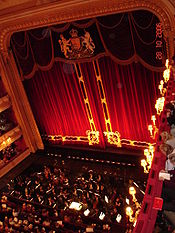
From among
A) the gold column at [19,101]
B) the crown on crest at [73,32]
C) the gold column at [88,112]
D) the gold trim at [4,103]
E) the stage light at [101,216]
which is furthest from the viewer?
the gold trim at [4,103]

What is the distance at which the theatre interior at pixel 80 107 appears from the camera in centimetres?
818

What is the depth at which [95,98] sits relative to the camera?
1059 cm

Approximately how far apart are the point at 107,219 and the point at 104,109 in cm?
412

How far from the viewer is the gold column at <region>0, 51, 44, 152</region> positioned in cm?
1109

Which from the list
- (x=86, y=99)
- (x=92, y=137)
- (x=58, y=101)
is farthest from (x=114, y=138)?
(x=58, y=101)

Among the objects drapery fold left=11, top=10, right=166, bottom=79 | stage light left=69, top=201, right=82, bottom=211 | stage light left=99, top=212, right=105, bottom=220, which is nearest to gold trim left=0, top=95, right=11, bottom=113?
drapery fold left=11, top=10, right=166, bottom=79

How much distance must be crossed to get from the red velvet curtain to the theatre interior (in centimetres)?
4

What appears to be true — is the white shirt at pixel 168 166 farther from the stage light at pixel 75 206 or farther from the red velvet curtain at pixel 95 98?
the stage light at pixel 75 206

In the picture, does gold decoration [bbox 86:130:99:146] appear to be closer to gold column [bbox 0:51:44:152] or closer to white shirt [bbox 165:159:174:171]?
gold column [bbox 0:51:44:152]

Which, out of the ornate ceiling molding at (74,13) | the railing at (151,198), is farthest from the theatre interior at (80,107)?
the railing at (151,198)

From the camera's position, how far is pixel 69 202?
9383 millimetres

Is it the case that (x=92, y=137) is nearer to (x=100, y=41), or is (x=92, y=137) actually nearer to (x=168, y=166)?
(x=100, y=41)

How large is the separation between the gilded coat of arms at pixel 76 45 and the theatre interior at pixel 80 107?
1.4 inches

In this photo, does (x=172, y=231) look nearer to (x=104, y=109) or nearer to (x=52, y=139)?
(x=104, y=109)
